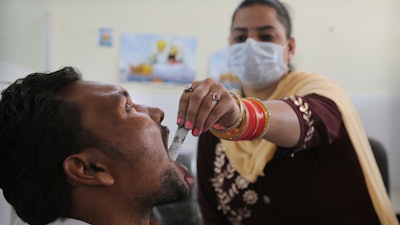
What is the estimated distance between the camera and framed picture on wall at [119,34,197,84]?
7.23 feet

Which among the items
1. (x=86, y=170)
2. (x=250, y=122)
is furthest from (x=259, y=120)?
(x=86, y=170)

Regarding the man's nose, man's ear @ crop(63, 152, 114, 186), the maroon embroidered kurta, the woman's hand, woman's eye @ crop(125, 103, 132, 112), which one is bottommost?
the maroon embroidered kurta

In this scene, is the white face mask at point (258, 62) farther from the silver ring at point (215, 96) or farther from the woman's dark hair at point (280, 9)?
the silver ring at point (215, 96)

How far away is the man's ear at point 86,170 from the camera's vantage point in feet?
2.28

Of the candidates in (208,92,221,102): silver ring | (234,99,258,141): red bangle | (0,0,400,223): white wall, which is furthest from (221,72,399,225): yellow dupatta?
(0,0,400,223): white wall

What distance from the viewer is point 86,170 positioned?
2.33ft

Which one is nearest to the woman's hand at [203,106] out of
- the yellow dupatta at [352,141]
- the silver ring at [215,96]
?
the silver ring at [215,96]

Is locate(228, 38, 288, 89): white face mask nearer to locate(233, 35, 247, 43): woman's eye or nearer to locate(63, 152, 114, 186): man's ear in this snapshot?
locate(233, 35, 247, 43): woman's eye

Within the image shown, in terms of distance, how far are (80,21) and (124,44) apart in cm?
31

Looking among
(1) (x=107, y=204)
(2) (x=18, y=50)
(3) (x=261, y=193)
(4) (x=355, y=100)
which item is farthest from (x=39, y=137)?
(4) (x=355, y=100)

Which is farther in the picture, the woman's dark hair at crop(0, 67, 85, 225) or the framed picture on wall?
the framed picture on wall

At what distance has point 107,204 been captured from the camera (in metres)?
0.75

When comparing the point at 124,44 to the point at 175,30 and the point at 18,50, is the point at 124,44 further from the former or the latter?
the point at 18,50

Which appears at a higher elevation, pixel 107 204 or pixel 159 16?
pixel 159 16
